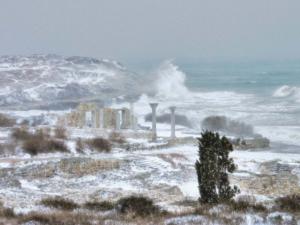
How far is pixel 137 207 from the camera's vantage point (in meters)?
11.7

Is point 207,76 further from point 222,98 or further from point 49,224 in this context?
point 49,224

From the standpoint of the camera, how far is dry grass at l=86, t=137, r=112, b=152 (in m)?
32.6

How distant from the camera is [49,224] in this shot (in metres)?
9.55

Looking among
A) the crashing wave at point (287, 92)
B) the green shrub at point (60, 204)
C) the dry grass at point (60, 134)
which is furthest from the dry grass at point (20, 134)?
the crashing wave at point (287, 92)

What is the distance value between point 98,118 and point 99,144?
14021 millimetres

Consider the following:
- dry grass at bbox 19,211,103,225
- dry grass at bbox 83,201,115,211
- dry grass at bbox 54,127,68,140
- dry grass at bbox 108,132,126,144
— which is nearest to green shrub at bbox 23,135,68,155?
dry grass at bbox 54,127,68,140

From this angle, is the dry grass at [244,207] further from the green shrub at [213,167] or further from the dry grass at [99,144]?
the dry grass at [99,144]

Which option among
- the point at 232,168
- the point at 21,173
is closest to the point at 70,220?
the point at 232,168

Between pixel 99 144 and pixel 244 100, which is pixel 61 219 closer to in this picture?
pixel 99 144

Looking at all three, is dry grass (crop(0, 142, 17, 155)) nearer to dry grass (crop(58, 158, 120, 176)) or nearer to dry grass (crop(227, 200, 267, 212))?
dry grass (crop(58, 158, 120, 176))

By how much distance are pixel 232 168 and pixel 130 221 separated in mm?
4814

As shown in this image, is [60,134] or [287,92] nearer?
[60,134]

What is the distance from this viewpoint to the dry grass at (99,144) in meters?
32.6

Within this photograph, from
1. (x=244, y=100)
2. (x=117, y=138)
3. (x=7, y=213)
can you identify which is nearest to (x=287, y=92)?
(x=244, y=100)
